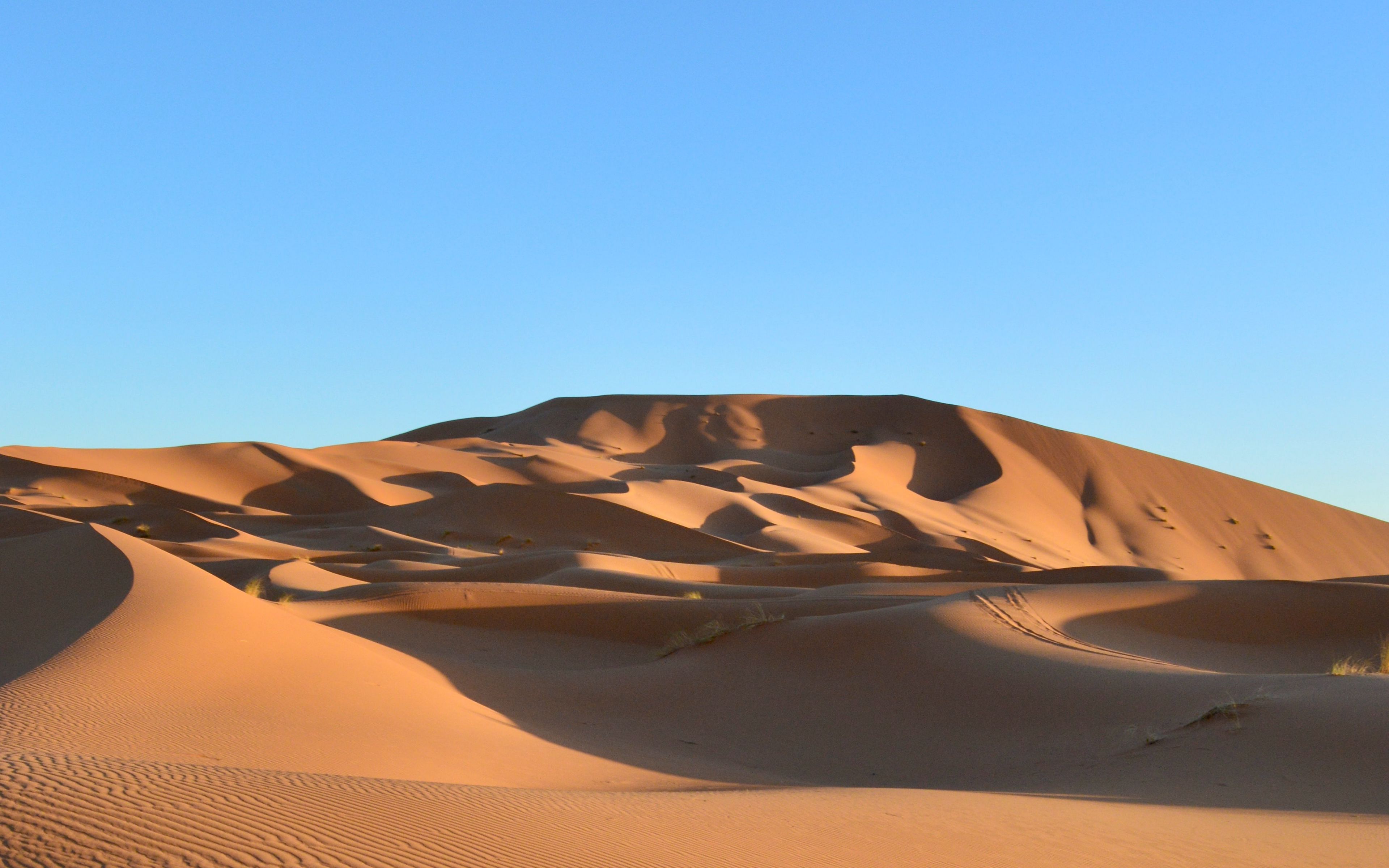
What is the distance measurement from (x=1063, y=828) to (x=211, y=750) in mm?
4583

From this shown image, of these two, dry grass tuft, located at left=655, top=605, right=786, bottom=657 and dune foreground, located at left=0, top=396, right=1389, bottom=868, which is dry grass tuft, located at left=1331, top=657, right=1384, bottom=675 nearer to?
dune foreground, located at left=0, top=396, right=1389, bottom=868

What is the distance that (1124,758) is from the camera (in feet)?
26.4

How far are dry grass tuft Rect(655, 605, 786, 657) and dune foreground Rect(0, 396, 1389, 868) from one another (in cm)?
4

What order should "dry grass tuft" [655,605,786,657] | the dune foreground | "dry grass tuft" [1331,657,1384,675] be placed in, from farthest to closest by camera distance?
"dry grass tuft" [655,605,786,657], "dry grass tuft" [1331,657,1384,675], the dune foreground

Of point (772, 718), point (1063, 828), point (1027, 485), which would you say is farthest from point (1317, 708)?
point (1027, 485)

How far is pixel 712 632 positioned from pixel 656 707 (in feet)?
7.38

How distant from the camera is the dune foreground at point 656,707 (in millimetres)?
4059

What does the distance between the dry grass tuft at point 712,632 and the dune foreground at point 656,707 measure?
1.6 inches

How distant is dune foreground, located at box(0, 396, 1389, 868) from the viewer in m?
4.06

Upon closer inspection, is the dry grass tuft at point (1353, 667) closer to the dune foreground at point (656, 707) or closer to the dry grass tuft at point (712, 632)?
the dune foreground at point (656, 707)

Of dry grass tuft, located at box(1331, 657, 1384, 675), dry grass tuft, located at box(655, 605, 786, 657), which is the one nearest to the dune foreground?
dry grass tuft, located at box(655, 605, 786, 657)

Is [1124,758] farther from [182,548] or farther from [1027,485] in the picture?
[1027,485]

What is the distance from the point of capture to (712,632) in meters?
13.1

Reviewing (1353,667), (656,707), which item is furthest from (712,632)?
(1353,667)
